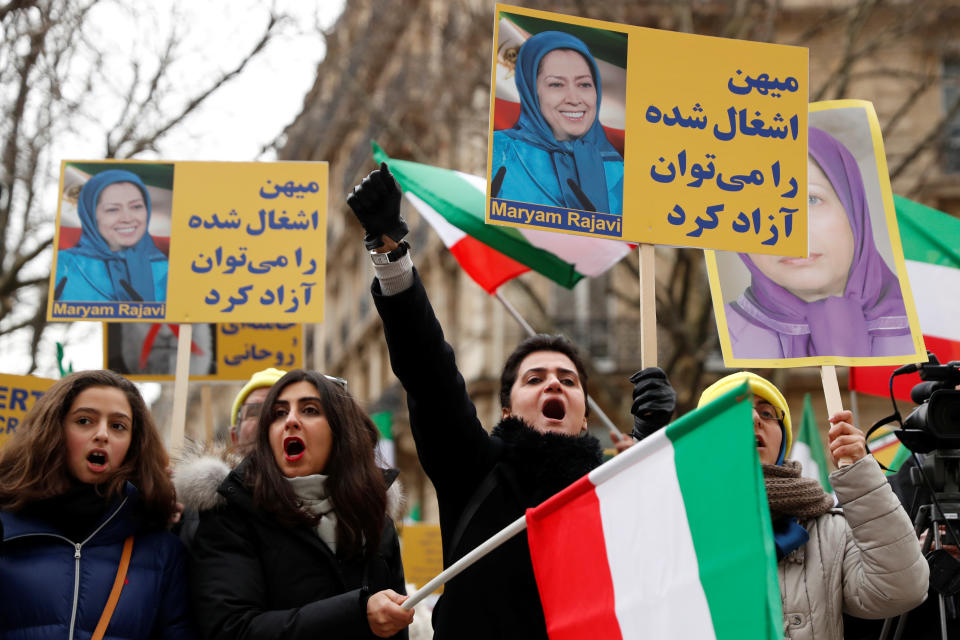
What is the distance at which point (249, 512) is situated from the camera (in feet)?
11.7

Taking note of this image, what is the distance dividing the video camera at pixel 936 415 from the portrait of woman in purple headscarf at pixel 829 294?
58 centimetres

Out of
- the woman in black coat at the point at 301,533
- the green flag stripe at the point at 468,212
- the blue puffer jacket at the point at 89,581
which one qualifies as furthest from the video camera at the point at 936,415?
the green flag stripe at the point at 468,212

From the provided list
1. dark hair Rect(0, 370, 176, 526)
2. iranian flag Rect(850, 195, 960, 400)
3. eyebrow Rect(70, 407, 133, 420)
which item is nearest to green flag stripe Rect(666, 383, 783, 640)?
dark hair Rect(0, 370, 176, 526)

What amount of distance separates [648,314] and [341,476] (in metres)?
1.02

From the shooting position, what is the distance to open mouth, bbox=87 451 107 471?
3.61 m

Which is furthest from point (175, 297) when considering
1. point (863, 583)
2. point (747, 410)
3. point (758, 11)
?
point (758, 11)

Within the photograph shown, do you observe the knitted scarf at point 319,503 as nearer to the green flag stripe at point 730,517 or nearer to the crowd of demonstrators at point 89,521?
the crowd of demonstrators at point 89,521

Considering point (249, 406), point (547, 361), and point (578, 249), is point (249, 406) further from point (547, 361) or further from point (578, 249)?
point (578, 249)

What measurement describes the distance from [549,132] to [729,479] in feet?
6.19

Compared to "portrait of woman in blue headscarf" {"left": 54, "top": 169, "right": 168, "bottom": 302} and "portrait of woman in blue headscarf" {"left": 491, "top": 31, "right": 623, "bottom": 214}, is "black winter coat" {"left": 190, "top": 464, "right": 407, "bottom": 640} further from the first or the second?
"portrait of woman in blue headscarf" {"left": 54, "top": 169, "right": 168, "bottom": 302}

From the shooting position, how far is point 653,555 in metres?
2.56

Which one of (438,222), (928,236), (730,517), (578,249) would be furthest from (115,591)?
(928,236)

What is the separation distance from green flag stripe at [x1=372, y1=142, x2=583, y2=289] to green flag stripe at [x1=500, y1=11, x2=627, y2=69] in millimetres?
2302

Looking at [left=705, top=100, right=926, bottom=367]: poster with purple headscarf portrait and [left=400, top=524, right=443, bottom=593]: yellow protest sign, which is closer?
[left=705, top=100, right=926, bottom=367]: poster with purple headscarf portrait
